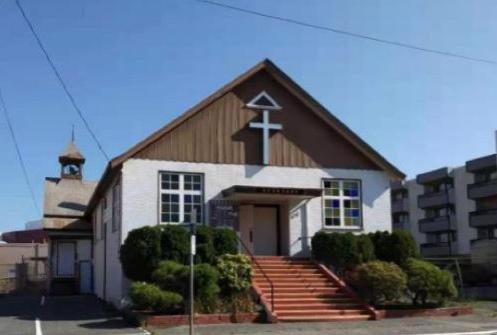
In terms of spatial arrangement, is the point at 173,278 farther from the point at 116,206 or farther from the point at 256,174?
the point at 256,174

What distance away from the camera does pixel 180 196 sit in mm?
23984

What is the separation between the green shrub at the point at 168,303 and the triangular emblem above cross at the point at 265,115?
306 inches

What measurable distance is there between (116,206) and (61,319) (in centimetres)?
536

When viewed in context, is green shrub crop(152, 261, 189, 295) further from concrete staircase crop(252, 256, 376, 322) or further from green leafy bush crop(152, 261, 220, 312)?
concrete staircase crop(252, 256, 376, 322)

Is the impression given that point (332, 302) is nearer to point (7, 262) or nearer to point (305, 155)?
point (305, 155)

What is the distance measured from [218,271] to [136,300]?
279cm

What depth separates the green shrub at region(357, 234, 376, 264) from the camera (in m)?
23.8

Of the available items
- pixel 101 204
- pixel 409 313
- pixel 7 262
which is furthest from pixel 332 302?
pixel 7 262

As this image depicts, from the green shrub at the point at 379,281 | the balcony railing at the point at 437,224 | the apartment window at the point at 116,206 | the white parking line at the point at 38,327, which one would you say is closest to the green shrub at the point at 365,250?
the green shrub at the point at 379,281

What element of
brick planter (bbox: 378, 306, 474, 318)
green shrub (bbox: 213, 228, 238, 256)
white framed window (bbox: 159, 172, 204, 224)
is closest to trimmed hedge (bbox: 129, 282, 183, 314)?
green shrub (bbox: 213, 228, 238, 256)

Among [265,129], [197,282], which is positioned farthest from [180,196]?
[197,282]

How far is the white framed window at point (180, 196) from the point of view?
2375 cm

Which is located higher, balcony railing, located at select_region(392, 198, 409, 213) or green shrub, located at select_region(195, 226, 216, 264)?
balcony railing, located at select_region(392, 198, 409, 213)

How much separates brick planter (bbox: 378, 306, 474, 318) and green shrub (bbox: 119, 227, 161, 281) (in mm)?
7082
